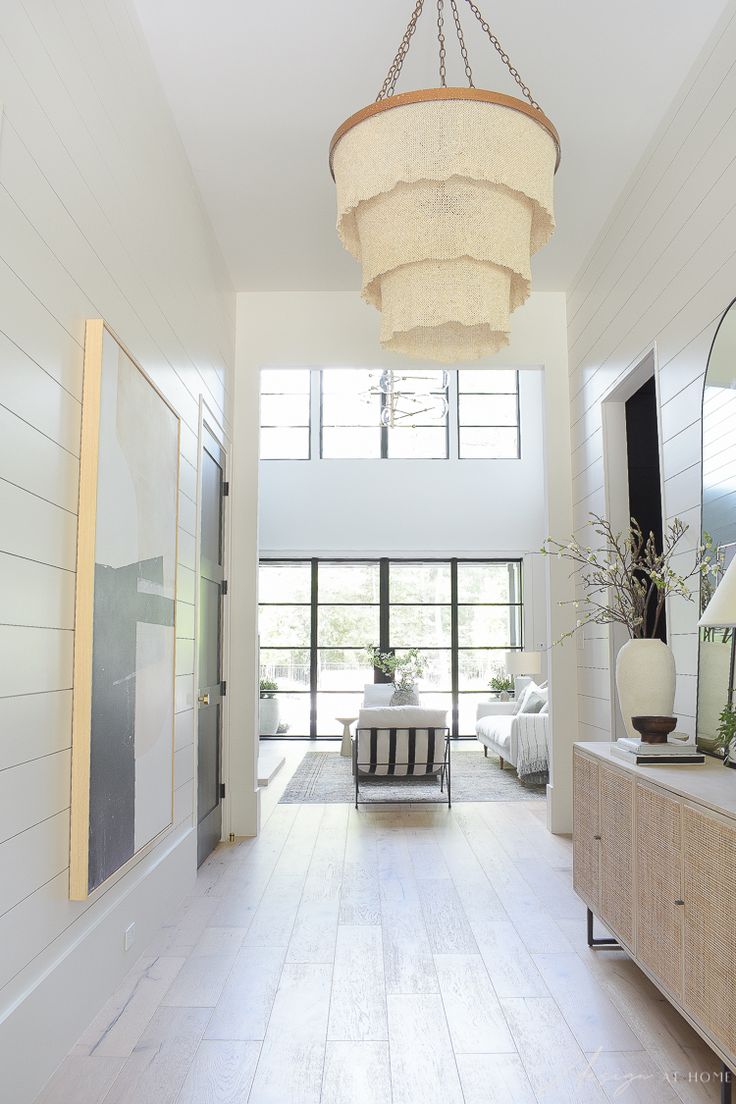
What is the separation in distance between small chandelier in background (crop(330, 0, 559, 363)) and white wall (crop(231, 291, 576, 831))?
121 inches

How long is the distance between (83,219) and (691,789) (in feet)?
8.16

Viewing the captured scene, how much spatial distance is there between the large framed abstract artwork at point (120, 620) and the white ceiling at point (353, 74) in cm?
138

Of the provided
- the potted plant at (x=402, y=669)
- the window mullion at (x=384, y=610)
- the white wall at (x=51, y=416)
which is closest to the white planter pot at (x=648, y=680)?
the white wall at (x=51, y=416)

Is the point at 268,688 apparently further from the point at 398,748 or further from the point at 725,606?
the point at 725,606

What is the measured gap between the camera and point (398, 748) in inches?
273

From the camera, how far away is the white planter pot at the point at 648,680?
10.4ft

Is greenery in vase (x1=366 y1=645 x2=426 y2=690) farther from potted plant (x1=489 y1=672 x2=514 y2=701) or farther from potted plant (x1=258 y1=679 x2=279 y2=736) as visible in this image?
potted plant (x1=258 y1=679 x2=279 y2=736)

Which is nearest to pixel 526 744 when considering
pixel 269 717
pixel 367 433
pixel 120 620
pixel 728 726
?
pixel 269 717

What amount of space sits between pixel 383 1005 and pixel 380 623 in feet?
30.2

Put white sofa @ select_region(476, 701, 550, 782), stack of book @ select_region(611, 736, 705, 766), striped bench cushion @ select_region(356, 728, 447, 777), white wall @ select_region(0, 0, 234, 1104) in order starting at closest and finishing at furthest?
white wall @ select_region(0, 0, 234, 1104), stack of book @ select_region(611, 736, 705, 766), striped bench cushion @ select_region(356, 728, 447, 777), white sofa @ select_region(476, 701, 550, 782)

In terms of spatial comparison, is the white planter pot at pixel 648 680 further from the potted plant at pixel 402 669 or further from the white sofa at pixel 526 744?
the potted plant at pixel 402 669

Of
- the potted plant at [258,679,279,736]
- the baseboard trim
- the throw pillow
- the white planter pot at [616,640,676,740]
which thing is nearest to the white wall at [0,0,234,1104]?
the baseboard trim

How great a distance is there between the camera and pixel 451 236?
2432 mm

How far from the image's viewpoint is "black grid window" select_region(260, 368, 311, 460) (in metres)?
12.2
